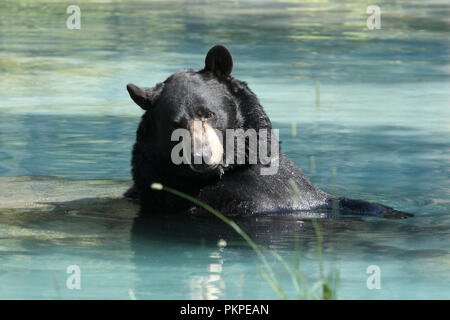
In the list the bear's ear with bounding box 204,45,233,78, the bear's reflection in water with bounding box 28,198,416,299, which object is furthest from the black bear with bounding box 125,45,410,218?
the bear's reflection in water with bounding box 28,198,416,299

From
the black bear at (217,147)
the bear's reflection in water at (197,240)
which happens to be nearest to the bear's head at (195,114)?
the black bear at (217,147)

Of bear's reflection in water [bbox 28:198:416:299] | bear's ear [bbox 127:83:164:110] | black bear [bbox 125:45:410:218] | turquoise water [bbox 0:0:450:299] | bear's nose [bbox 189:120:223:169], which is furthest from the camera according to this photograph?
bear's ear [bbox 127:83:164:110]

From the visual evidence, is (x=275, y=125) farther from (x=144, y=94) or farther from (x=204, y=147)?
(x=204, y=147)

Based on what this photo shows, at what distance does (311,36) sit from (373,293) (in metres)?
18.1

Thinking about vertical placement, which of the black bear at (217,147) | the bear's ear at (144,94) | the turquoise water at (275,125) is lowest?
the turquoise water at (275,125)

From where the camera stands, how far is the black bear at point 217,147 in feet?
24.7

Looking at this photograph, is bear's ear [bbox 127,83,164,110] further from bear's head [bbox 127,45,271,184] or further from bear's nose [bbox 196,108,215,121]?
bear's nose [bbox 196,108,215,121]

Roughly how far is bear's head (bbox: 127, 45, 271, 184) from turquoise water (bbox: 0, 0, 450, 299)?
20.3 inches

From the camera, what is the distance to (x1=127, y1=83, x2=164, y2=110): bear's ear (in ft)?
25.1

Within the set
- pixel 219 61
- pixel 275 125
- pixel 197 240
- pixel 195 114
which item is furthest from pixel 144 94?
pixel 275 125

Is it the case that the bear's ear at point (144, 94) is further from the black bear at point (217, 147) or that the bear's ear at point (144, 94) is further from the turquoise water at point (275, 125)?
the turquoise water at point (275, 125)

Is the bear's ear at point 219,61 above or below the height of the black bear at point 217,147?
above

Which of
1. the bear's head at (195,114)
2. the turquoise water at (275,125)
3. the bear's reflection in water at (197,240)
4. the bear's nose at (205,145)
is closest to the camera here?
the bear's reflection in water at (197,240)

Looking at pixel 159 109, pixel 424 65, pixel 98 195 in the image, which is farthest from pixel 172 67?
pixel 159 109
